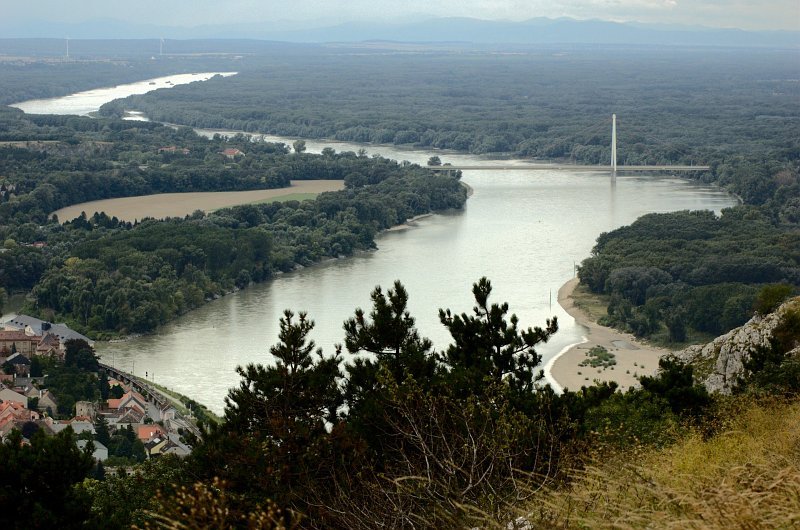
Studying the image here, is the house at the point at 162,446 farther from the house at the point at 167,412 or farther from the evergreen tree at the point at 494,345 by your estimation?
the evergreen tree at the point at 494,345

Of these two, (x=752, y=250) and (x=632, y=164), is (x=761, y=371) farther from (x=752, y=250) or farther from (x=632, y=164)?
(x=632, y=164)

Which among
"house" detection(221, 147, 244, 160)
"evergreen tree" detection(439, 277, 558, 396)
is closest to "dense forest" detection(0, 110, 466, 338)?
"house" detection(221, 147, 244, 160)

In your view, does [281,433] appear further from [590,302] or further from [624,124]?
[624,124]

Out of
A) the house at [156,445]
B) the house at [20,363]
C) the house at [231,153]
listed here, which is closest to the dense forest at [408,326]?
the house at [231,153]

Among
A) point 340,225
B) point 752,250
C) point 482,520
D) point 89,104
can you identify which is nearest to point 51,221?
point 340,225

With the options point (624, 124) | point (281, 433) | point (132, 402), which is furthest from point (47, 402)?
point (624, 124)

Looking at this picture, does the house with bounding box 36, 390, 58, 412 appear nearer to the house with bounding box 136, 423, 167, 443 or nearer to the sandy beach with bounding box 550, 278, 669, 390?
the house with bounding box 136, 423, 167, 443

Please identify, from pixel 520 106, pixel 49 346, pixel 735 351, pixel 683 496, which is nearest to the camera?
pixel 683 496
